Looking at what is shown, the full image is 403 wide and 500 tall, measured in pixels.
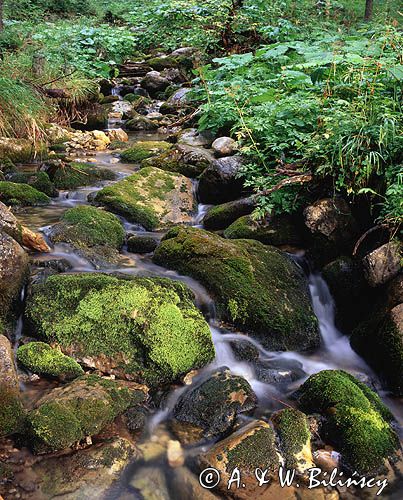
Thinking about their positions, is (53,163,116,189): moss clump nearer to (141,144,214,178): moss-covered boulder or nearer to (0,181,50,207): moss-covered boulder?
(0,181,50,207): moss-covered boulder

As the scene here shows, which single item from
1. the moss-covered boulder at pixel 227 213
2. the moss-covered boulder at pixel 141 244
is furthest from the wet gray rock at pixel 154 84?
the moss-covered boulder at pixel 141 244

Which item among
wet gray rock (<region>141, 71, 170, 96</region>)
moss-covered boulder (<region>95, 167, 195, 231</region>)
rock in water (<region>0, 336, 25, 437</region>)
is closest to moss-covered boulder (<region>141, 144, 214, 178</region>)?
moss-covered boulder (<region>95, 167, 195, 231</region>)

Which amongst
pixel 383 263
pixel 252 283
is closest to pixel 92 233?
pixel 252 283

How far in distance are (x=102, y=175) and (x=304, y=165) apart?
380cm

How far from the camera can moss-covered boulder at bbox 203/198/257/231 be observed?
18.5 ft

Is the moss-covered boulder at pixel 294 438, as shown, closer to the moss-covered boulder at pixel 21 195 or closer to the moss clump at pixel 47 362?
the moss clump at pixel 47 362

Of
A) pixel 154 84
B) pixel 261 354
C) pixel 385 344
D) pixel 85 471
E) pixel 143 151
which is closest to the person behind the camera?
pixel 85 471

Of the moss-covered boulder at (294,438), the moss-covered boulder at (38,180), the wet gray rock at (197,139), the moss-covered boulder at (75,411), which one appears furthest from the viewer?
the wet gray rock at (197,139)

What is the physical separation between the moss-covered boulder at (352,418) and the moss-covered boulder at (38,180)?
4735 mm

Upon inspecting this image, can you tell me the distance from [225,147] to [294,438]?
16.1 feet

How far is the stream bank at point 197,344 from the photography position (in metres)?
2.86

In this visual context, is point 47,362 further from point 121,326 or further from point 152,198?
point 152,198

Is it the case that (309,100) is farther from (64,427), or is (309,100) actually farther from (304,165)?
(64,427)

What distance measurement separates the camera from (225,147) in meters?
7.03
